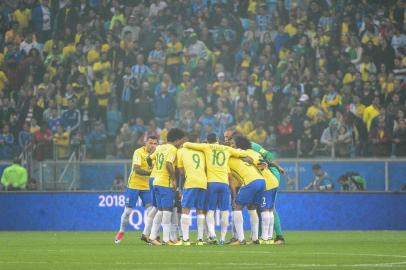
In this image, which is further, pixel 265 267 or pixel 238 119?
pixel 238 119

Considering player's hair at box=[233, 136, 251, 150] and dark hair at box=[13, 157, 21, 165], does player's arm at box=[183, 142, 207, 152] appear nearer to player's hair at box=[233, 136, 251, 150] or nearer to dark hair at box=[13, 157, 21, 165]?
player's hair at box=[233, 136, 251, 150]

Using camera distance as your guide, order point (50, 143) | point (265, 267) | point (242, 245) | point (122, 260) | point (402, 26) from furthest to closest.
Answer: point (402, 26), point (50, 143), point (242, 245), point (122, 260), point (265, 267)

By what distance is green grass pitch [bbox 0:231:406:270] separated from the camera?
16.2 meters

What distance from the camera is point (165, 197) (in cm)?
2277

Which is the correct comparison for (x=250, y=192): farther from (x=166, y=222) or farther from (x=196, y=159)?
(x=166, y=222)

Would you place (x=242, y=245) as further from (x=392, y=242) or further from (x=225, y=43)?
(x=225, y=43)

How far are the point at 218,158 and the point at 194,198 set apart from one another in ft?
3.07

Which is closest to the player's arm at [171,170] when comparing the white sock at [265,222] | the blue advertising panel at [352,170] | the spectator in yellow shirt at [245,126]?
the white sock at [265,222]

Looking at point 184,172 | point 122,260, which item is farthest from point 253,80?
point 122,260

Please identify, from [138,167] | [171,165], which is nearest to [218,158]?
[171,165]

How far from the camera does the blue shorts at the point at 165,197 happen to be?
2272 centimetres

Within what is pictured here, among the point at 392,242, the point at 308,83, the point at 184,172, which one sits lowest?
the point at 392,242

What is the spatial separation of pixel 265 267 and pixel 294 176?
46.5 ft

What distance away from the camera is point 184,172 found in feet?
75.4
